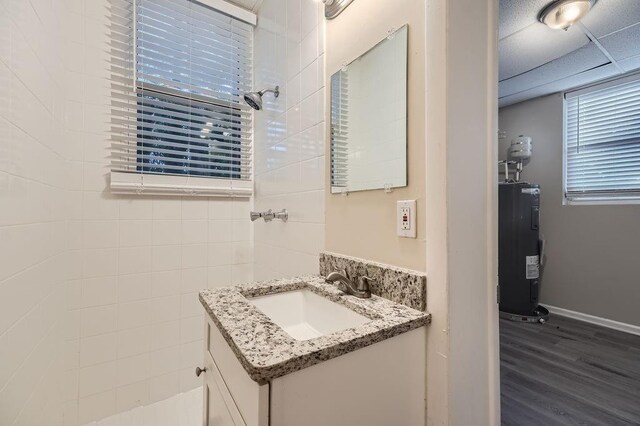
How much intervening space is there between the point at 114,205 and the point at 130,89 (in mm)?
676

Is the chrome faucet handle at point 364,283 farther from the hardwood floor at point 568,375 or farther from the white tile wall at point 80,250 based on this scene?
Answer: the hardwood floor at point 568,375

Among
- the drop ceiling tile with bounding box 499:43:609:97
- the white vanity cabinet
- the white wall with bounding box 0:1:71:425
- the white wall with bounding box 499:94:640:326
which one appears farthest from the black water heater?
the white wall with bounding box 0:1:71:425

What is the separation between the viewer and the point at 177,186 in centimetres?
174

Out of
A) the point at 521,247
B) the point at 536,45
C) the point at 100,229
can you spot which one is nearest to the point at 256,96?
the point at 100,229

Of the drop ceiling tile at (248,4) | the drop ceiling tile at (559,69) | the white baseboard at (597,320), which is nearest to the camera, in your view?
the drop ceiling tile at (248,4)

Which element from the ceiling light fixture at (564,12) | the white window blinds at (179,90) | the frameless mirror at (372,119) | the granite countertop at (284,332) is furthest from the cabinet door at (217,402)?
the ceiling light fixture at (564,12)

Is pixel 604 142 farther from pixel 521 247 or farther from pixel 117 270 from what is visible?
pixel 117 270

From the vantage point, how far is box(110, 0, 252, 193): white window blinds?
1616 mm

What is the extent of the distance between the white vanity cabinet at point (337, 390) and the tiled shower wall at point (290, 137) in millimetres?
622

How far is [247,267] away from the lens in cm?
202

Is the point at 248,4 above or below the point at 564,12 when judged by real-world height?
above

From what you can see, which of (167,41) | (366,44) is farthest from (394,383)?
(167,41)

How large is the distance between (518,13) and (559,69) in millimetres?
1131

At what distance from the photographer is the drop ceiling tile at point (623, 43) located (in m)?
1.99
